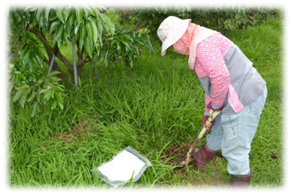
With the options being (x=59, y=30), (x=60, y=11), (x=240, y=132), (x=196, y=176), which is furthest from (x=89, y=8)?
(x=196, y=176)

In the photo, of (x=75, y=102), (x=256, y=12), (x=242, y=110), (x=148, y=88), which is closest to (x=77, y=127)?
(x=75, y=102)

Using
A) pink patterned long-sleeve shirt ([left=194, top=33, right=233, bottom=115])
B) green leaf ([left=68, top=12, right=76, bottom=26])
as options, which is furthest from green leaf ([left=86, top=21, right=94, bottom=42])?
pink patterned long-sleeve shirt ([left=194, top=33, right=233, bottom=115])

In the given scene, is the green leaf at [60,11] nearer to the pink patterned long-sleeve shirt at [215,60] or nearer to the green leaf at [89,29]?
the green leaf at [89,29]

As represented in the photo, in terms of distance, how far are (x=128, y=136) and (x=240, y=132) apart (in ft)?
3.62

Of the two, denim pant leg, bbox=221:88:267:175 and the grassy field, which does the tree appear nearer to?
the grassy field

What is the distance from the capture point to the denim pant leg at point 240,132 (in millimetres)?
1932

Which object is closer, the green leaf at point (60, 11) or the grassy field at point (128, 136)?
the green leaf at point (60, 11)

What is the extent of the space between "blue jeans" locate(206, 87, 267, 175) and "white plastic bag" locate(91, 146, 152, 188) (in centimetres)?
71

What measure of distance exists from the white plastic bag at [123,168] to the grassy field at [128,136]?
0.05 meters

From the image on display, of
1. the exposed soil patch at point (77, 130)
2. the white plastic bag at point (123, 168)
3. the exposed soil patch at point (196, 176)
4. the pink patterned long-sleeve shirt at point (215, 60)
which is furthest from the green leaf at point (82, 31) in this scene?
the exposed soil patch at point (196, 176)

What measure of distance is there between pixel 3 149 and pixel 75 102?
32.7 inches

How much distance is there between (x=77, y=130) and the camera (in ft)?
9.23

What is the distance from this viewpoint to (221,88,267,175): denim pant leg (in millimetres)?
1932

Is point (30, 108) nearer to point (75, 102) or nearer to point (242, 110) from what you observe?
point (75, 102)
